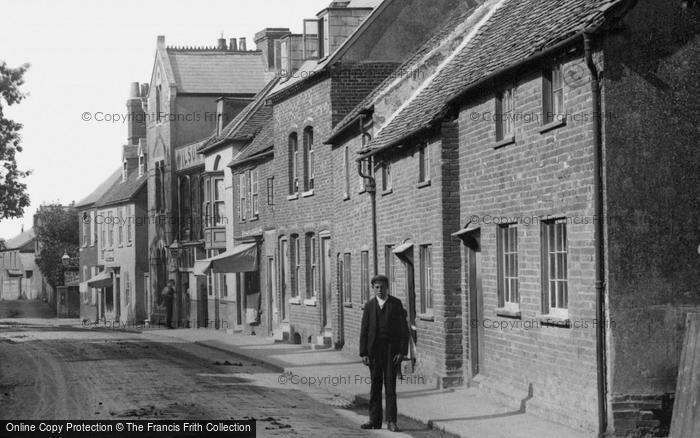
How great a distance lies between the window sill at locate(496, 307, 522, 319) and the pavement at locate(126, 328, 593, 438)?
128cm

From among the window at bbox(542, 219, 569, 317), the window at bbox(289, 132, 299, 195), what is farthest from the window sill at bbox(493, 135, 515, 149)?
the window at bbox(289, 132, 299, 195)

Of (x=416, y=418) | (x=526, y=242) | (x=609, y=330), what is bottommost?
(x=416, y=418)

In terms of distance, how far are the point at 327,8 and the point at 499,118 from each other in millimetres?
15234

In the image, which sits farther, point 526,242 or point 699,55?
point 526,242

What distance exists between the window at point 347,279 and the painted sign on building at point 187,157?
19.6 metres

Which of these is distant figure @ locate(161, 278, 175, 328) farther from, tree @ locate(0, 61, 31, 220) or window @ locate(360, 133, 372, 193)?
window @ locate(360, 133, 372, 193)

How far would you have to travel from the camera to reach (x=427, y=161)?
68.9 feet

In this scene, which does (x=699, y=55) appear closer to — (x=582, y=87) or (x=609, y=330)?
(x=582, y=87)

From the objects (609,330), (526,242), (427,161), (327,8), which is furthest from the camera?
(327,8)

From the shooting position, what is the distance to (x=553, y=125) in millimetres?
14852

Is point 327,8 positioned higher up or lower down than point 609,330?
higher up

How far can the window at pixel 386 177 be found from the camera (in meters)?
24.0

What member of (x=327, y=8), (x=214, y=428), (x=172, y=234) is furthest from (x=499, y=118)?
(x=172, y=234)

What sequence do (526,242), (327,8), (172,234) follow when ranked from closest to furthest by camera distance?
(526,242), (327,8), (172,234)
